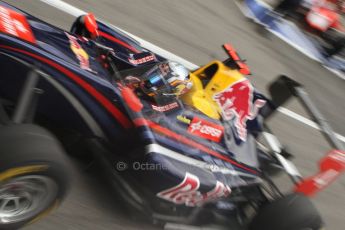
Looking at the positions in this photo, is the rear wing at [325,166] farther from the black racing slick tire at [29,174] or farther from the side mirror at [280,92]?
the black racing slick tire at [29,174]

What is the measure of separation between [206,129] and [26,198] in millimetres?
1638

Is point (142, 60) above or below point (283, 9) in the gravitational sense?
below

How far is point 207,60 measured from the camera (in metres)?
6.96

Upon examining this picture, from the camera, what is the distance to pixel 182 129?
369cm

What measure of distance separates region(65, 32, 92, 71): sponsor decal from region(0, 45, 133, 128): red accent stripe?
14 centimetres

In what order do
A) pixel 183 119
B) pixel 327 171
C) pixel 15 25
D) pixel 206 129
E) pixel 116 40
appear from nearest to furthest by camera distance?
pixel 15 25, pixel 327 171, pixel 183 119, pixel 206 129, pixel 116 40

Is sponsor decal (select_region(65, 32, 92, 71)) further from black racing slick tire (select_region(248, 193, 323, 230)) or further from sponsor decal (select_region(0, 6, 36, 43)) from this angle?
black racing slick tire (select_region(248, 193, 323, 230))

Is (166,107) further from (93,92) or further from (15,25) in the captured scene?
(15,25)

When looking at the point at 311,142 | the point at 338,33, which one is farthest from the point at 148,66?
the point at 338,33

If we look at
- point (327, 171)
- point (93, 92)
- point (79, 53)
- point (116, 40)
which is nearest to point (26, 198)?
point (93, 92)

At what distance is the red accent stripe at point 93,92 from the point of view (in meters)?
3.05

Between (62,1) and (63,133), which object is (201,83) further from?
(62,1)

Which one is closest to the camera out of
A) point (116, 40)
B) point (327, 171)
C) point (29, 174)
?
point (29, 174)

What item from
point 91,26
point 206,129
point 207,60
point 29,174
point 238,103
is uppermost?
point 91,26
